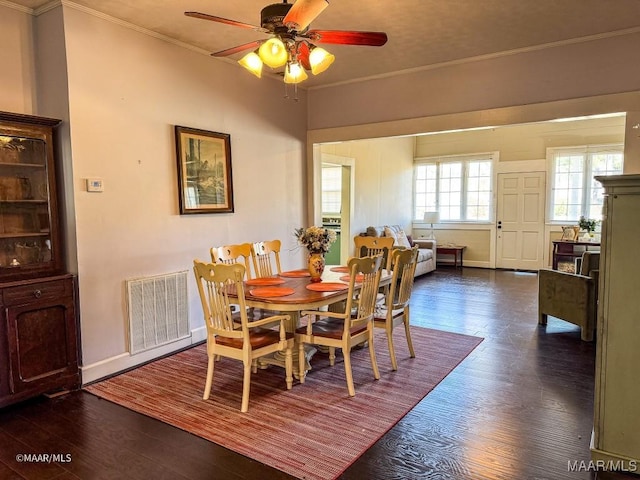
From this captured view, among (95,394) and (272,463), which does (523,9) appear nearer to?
(272,463)

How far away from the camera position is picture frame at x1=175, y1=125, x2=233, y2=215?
4066mm

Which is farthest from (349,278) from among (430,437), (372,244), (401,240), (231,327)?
(401,240)

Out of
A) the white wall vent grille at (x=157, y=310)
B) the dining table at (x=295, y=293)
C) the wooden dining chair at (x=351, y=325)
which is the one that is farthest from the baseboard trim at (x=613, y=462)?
the white wall vent grille at (x=157, y=310)

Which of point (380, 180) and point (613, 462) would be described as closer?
point (613, 462)

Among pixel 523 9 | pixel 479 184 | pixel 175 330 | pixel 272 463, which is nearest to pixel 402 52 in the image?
pixel 523 9

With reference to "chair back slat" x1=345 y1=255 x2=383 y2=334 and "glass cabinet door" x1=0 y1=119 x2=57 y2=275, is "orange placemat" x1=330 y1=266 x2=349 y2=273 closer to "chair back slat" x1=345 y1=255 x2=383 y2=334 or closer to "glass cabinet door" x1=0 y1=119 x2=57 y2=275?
"chair back slat" x1=345 y1=255 x2=383 y2=334

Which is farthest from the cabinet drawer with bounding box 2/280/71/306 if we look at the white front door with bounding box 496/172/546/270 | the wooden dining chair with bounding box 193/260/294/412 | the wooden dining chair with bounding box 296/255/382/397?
the white front door with bounding box 496/172/546/270

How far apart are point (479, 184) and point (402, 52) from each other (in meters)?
5.61

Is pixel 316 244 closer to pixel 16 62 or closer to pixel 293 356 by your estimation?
pixel 293 356

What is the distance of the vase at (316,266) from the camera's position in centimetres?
359

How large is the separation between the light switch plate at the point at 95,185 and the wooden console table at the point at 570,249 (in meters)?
7.15

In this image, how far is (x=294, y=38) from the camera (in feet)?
8.54

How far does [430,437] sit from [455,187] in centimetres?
766

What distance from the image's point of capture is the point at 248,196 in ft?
15.8
